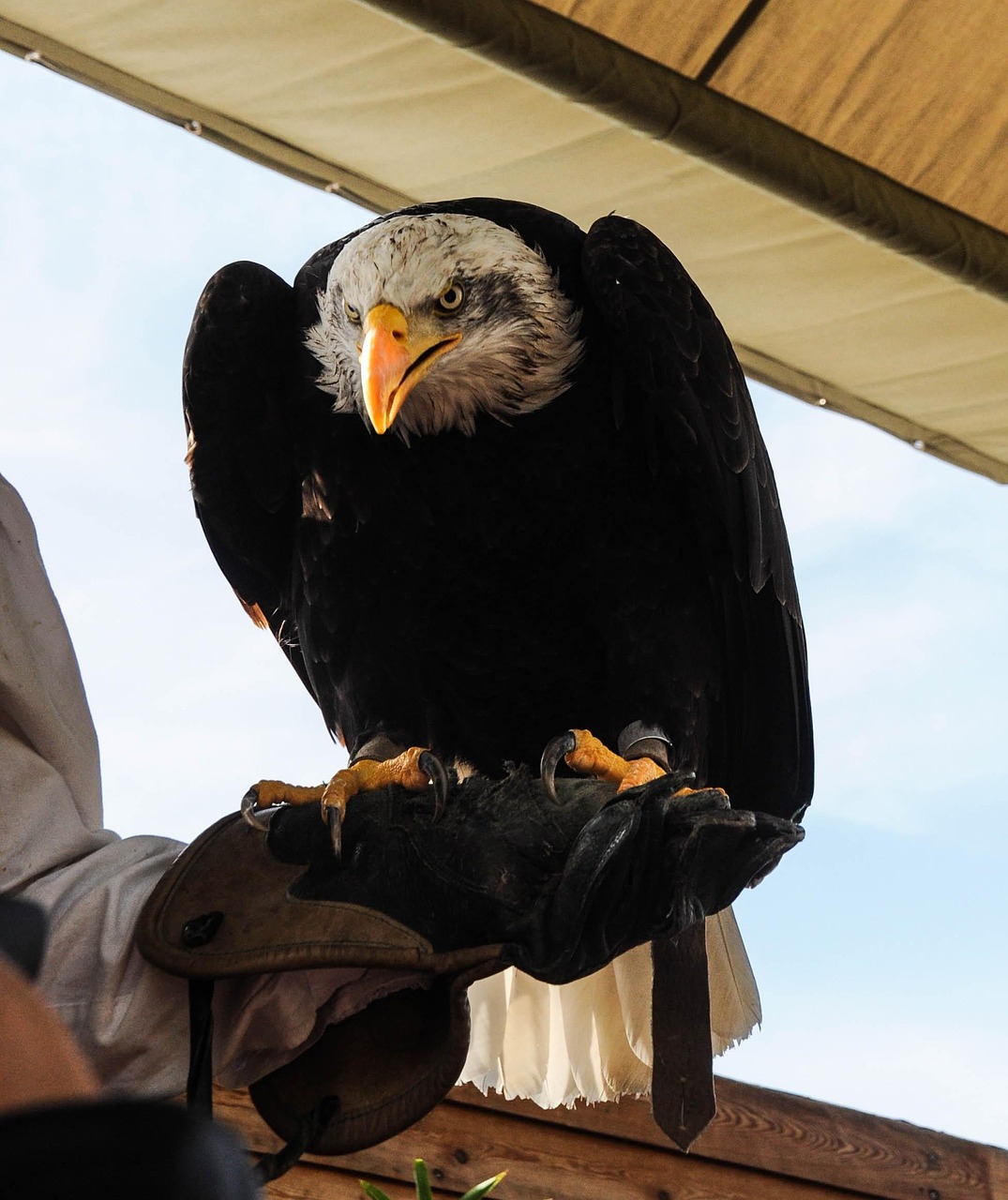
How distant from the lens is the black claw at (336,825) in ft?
5.40

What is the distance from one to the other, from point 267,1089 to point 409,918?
0.25 metres

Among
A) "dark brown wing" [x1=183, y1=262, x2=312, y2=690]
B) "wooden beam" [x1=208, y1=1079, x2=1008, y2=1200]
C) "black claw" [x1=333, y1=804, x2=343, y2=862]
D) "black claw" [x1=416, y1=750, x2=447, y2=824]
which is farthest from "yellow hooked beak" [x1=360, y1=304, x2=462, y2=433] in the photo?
"wooden beam" [x1=208, y1=1079, x2=1008, y2=1200]

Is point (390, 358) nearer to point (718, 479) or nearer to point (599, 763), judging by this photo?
point (718, 479)

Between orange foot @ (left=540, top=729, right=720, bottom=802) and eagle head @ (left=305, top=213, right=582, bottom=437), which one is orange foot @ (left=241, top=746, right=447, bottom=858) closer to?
orange foot @ (left=540, top=729, right=720, bottom=802)

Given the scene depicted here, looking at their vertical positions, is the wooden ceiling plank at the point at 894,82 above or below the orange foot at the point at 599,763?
above

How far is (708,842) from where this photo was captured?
5.35 feet

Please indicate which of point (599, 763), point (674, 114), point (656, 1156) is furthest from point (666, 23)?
point (656, 1156)

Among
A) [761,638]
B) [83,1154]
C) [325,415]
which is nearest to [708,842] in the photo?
[83,1154]

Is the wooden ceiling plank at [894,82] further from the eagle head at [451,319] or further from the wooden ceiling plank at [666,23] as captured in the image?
the eagle head at [451,319]

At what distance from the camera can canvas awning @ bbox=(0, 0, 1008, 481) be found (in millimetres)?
3131

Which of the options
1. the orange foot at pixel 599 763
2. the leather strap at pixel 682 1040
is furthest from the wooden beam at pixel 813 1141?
the leather strap at pixel 682 1040

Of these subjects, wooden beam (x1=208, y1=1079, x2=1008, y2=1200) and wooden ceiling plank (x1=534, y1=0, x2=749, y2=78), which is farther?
wooden ceiling plank (x1=534, y1=0, x2=749, y2=78)

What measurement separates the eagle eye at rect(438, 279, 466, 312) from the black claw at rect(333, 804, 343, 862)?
4.40ft

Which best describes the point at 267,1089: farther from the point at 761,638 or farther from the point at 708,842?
the point at 761,638
